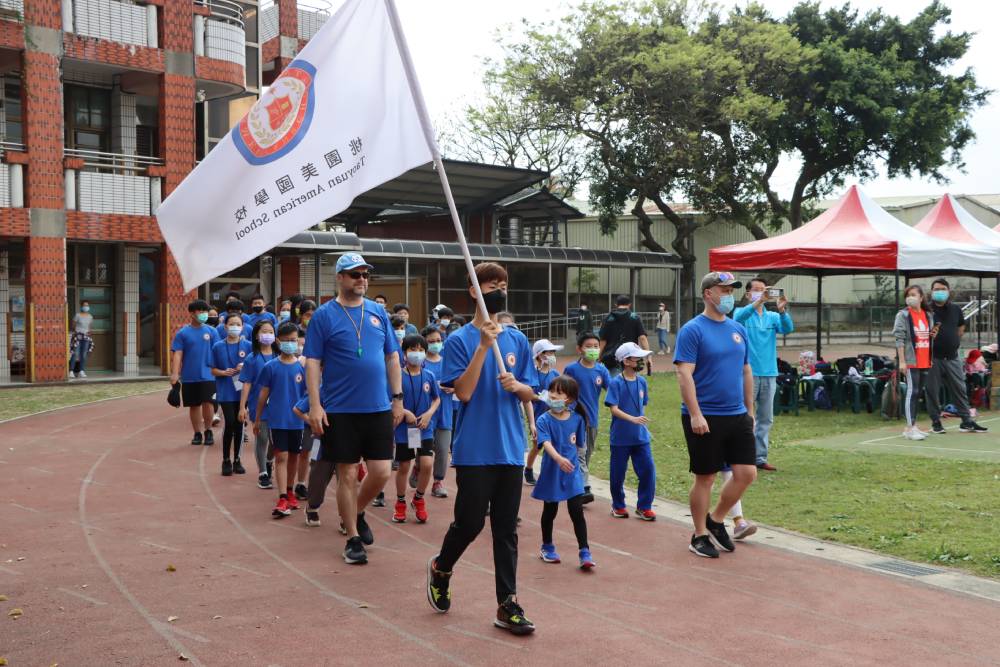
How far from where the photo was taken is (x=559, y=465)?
22.1 ft

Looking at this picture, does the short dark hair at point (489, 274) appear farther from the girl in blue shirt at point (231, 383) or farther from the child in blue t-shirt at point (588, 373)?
the girl in blue shirt at point (231, 383)

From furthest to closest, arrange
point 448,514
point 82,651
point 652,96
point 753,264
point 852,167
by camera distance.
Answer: point 852,167 < point 652,96 < point 753,264 < point 448,514 < point 82,651

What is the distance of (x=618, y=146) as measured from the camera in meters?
37.5

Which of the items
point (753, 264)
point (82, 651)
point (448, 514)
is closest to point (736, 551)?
point (448, 514)

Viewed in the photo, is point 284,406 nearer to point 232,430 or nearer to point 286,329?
point 286,329

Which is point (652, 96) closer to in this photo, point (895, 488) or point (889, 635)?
point (895, 488)

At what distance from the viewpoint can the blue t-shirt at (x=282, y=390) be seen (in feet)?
28.4

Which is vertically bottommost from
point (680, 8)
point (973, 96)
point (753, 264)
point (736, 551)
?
point (736, 551)

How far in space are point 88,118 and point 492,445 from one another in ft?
74.0

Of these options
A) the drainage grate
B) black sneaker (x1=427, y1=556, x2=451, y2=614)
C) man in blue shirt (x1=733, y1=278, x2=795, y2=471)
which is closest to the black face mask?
black sneaker (x1=427, y1=556, x2=451, y2=614)

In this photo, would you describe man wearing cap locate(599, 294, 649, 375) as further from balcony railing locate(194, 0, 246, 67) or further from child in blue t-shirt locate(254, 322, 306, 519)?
balcony railing locate(194, 0, 246, 67)

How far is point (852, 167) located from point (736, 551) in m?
34.2

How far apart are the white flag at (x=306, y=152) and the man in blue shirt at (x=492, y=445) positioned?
44.5 inches

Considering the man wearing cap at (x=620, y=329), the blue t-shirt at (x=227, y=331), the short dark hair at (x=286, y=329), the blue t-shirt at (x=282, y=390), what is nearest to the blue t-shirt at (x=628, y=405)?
the blue t-shirt at (x=282, y=390)
